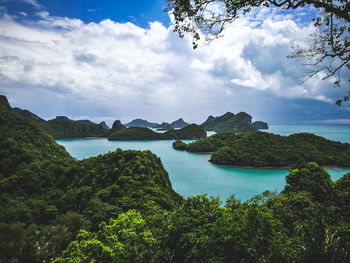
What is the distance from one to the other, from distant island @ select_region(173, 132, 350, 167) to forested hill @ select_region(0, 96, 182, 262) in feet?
115

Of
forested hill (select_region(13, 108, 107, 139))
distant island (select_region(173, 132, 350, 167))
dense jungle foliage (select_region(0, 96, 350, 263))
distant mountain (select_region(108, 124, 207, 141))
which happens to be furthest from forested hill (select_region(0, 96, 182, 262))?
forested hill (select_region(13, 108, 107, 139))

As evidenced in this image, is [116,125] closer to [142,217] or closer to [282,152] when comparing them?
[282,152]

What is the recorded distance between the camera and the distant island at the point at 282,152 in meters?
50.2

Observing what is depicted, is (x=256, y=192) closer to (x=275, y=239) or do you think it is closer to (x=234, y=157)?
(x=234, y=157)

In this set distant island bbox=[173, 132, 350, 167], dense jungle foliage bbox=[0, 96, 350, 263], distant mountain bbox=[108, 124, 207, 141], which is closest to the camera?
dense jungle foliage bbox=[0, 96, 350, 263]

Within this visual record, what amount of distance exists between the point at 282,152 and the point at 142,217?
51.9 metres

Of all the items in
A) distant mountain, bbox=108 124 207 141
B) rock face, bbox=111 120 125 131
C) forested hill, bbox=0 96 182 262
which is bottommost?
forested hill, bbox=0 96 182 262

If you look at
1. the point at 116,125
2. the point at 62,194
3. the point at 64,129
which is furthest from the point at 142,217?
the point at 64,129

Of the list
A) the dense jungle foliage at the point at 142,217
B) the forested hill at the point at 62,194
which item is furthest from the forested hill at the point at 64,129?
the forested hill at the point at 62,194

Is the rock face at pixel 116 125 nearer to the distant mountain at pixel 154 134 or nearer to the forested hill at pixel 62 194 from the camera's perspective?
the distant mountain at pixel 154 134

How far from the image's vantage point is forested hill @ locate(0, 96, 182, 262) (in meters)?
8.37

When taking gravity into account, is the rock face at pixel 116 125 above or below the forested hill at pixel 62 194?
above

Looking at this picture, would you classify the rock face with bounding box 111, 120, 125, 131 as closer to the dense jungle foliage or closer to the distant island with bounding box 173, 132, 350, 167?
the distant island with bounding box 173, 132, 350, 167

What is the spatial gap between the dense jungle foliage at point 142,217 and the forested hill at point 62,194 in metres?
0.06
